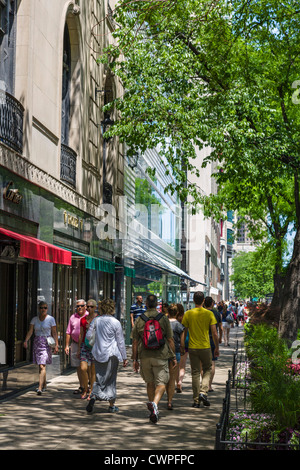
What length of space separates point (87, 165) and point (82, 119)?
1.40m

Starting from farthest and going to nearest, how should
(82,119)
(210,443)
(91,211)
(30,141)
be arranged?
1. (91,211)
2. (82,119)
3. (30,141)
4. (210,443)

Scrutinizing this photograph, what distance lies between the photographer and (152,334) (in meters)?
10.3

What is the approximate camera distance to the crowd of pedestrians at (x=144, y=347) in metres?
10.4

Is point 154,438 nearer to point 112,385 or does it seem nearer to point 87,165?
point 112,385

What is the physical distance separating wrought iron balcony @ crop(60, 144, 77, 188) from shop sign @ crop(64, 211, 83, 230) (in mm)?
822

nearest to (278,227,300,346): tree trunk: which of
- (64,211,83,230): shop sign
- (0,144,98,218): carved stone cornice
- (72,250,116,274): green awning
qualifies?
(72,250,116,274): green awning

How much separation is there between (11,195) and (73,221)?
520cm

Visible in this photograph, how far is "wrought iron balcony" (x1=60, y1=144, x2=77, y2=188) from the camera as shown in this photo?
1638 centimetres

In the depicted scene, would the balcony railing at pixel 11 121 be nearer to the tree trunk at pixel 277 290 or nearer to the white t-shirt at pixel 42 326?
the white t-shirt at pixel 42 326

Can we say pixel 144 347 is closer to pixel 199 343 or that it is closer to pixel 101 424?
pixel 101 424

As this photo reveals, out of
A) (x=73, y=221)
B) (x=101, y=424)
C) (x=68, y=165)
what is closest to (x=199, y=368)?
(x=101, y=424)

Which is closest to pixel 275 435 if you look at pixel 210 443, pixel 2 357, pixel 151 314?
pixel 210 443

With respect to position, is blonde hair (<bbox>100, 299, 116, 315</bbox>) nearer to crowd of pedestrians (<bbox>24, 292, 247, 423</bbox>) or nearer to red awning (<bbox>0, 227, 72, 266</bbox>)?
crowd of pedestrians (<bbox>24, 292, 247, 423</bbox>)

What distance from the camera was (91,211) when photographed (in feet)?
63.5
